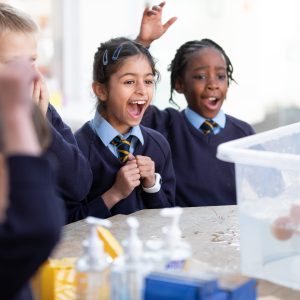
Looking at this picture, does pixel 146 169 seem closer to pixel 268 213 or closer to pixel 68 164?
pixel 68 164

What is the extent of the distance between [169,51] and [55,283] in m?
3.03

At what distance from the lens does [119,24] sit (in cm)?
434

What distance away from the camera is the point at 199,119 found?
2031 millimetres

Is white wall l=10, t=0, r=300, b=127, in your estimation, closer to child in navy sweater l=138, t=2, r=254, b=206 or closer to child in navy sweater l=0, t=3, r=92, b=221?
child in navy sweater l=138, t=2, r=254, b=206

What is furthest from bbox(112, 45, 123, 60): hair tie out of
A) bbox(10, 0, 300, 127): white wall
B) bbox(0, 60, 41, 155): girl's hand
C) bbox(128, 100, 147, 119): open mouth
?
bbox(10, 0, 300, 127): white wall

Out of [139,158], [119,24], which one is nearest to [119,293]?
[139,158]

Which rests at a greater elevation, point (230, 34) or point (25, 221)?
point (230, 34)

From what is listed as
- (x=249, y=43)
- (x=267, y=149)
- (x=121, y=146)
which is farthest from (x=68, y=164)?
(x=249, y=43)

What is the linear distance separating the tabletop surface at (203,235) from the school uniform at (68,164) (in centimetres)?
9

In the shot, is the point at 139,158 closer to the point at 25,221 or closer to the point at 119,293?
the point at 119,293

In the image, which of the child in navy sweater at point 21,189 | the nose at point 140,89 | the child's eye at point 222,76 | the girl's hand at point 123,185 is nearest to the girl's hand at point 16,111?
the child in navy sweater at point 21,189

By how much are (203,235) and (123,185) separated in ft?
1.00

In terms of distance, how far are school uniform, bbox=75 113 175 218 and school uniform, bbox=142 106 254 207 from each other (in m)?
0.16

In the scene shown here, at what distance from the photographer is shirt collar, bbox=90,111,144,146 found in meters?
1.71
